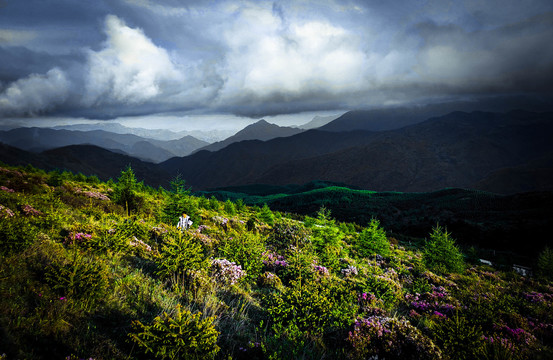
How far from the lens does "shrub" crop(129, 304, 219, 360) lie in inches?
147

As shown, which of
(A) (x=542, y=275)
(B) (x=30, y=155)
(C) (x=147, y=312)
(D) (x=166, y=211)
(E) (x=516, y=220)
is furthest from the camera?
(B) (x=30, y=155)

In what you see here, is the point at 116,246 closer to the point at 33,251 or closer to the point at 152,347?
the point at 33,251

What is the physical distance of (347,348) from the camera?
5.46 m

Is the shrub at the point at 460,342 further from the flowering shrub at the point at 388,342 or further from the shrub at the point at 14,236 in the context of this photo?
the shrub at the point at 14,236

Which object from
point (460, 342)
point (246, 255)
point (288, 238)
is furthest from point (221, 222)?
point (460, 342)

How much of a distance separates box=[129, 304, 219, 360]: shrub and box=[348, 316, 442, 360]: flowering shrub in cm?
316

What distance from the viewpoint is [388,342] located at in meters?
5.56

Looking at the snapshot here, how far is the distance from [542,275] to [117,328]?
111ft

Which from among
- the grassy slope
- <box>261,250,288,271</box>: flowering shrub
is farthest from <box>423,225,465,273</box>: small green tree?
the grassy slope

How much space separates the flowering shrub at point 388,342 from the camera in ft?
17.4

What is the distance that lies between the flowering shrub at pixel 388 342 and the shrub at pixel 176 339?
10.4ft

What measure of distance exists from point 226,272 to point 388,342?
4870mm

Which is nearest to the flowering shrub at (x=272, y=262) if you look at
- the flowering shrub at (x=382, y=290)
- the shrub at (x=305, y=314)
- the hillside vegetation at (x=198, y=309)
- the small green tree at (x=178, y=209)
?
the hillside vegetation at (x=198, y=309)

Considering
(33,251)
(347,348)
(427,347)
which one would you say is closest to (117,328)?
(33,251)
